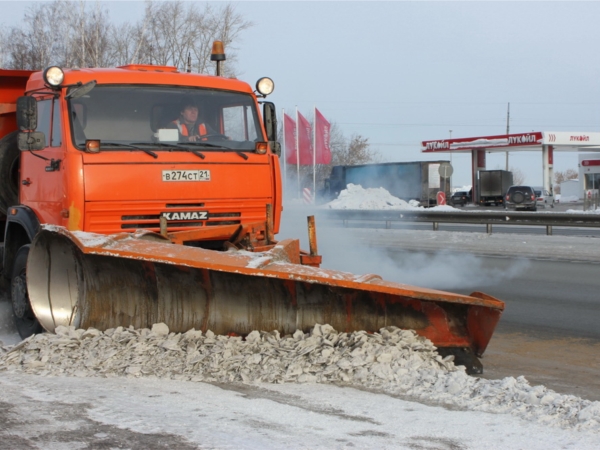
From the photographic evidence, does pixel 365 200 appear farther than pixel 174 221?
Yes

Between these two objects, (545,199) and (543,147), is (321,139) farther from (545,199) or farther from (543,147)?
(543,147)

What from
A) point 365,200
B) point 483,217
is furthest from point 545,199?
point 483,217

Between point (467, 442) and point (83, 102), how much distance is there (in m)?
4.33

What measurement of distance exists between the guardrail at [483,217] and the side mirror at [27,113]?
12.7 meters

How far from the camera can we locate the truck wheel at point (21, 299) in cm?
657

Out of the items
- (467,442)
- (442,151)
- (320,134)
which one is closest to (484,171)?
(442,151)

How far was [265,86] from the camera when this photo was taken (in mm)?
7656

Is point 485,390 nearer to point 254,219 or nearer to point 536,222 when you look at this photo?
point 254,219

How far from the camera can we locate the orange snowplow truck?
18.0 feet

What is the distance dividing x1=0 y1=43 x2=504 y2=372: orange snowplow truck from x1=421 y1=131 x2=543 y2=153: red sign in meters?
43.4

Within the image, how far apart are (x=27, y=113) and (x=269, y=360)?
3.16 metres

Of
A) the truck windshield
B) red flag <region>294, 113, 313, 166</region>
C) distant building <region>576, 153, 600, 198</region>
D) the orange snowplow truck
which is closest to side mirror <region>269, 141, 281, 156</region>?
the orange snowplow truck

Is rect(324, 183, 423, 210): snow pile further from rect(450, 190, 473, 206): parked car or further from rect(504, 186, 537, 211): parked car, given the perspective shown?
rect(450, 190, 473, 206): parked car

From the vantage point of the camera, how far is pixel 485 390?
4.71 meters
